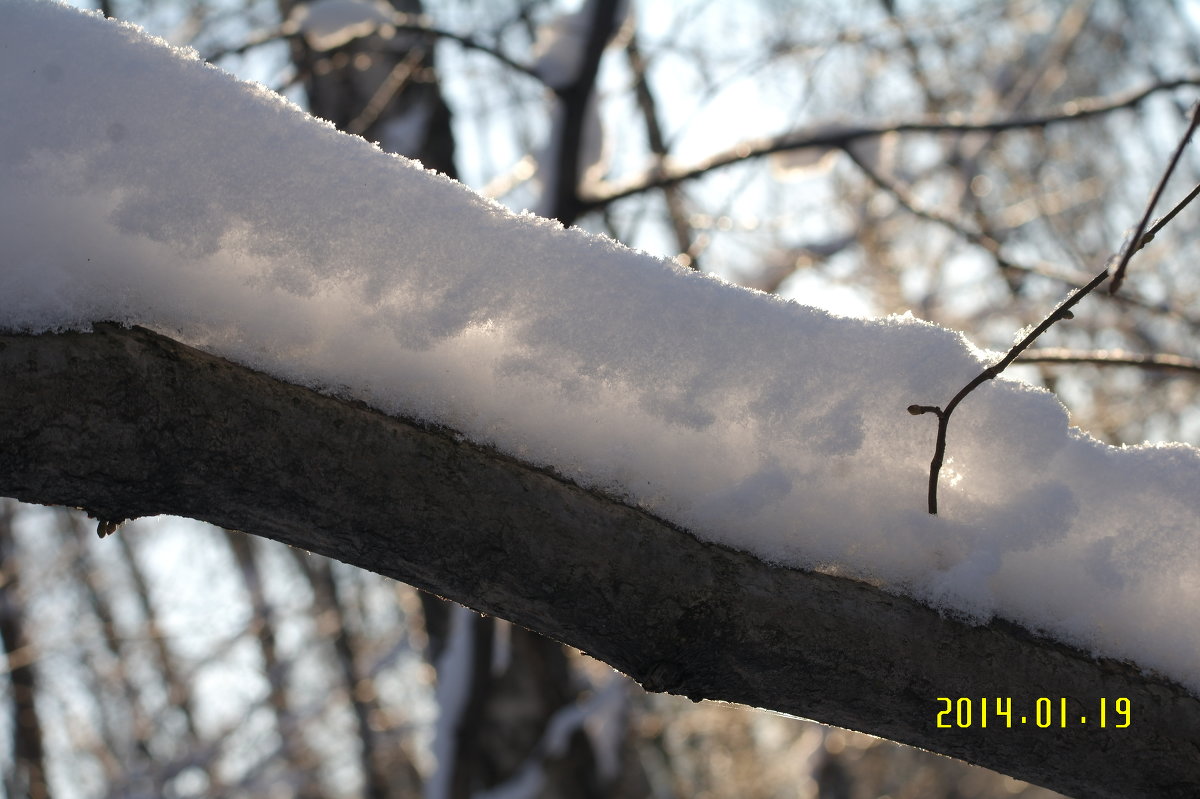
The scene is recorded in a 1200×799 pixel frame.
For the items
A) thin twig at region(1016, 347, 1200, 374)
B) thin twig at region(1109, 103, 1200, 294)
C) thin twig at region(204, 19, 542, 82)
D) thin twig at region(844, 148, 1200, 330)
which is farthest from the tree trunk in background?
thin twig at region(1109, 103, 1200, 294)

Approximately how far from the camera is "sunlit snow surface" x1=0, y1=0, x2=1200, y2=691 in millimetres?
798

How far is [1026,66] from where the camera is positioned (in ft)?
16.0

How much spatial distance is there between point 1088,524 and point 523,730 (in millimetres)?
2394

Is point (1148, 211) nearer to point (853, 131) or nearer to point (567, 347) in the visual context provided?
Answer: point (567, 347)

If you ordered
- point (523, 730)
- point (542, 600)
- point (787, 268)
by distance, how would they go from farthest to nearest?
point (787, 268)
point (523, 730)
point (542, 600)

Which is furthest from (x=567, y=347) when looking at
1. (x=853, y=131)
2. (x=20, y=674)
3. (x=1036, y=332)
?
(x=20, y=674)

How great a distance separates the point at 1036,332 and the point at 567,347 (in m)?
0.41

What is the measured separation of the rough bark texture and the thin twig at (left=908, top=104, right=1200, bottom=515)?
0.14 metres

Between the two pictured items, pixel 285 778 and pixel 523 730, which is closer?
pixel 523 730


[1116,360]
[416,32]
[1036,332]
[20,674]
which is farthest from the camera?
[20,674]

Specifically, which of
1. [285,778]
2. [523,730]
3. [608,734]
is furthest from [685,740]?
[523,730]

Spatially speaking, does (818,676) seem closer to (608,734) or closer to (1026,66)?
(608,734)
